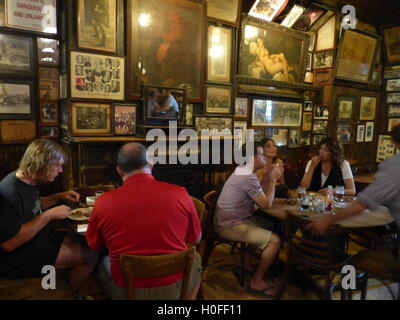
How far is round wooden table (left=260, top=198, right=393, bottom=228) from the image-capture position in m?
2.67

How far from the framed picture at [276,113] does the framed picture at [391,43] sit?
8.90 ft

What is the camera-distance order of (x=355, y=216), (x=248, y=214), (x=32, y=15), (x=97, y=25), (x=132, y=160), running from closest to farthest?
(x=132, y=160) < (x=355, y=216) < (x=248, y=214) < (x=32, y=15) < (x=97, y=25)

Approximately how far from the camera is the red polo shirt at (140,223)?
65.2 inches

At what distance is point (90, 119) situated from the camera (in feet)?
13.0

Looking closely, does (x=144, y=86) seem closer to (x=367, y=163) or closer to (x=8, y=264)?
(x=8, y=264)

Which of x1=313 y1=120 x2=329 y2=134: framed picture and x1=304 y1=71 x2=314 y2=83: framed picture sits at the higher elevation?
x1=304 y1=71 x2=314 y2=83: framed picture

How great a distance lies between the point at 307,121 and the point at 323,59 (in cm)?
130

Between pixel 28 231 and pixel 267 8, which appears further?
pixel 267 8

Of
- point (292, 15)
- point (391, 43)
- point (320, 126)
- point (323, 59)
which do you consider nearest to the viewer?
point (292, 15)

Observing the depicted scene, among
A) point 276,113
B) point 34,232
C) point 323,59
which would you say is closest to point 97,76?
point 34,232

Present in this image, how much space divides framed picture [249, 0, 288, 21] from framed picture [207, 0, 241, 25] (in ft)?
1.32

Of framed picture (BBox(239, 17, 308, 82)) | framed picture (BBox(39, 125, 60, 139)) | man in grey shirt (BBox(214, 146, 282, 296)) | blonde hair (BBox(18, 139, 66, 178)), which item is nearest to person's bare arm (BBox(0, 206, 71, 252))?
blonde hair (BBox(18, 139, 66, 178))

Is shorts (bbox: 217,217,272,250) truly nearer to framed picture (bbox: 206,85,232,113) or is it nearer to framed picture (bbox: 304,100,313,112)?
framed picture (bbox: 206,85,232,113)

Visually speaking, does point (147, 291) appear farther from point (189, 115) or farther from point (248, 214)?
point (189, 115)
